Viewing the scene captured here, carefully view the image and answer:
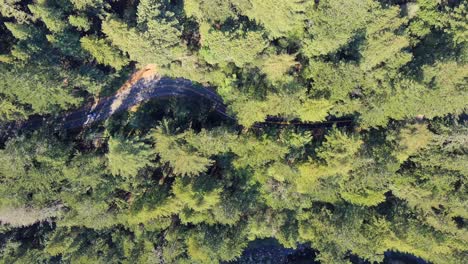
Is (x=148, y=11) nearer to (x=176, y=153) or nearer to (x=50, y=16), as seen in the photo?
(x=50, y=16)

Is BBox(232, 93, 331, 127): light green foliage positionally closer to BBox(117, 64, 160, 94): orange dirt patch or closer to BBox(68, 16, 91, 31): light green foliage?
BBox(117, 64, 160, 94): orange dirt patch

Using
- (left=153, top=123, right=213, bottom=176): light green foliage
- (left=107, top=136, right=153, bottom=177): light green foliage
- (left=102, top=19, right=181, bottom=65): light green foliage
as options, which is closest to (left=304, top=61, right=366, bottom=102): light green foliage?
(left=153, top=123, right=213, bottom=176): light green foliage

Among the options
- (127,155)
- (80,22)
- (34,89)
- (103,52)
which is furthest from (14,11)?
(127,155)

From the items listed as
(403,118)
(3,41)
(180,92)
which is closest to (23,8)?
(3,41)

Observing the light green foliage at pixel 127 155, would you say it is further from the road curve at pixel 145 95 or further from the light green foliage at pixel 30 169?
the road curve at pixel 145 95

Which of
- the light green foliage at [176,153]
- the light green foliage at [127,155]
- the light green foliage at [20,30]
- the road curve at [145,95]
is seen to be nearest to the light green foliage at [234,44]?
the road curve at [145,95]

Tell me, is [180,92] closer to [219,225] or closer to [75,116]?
[75,116]
